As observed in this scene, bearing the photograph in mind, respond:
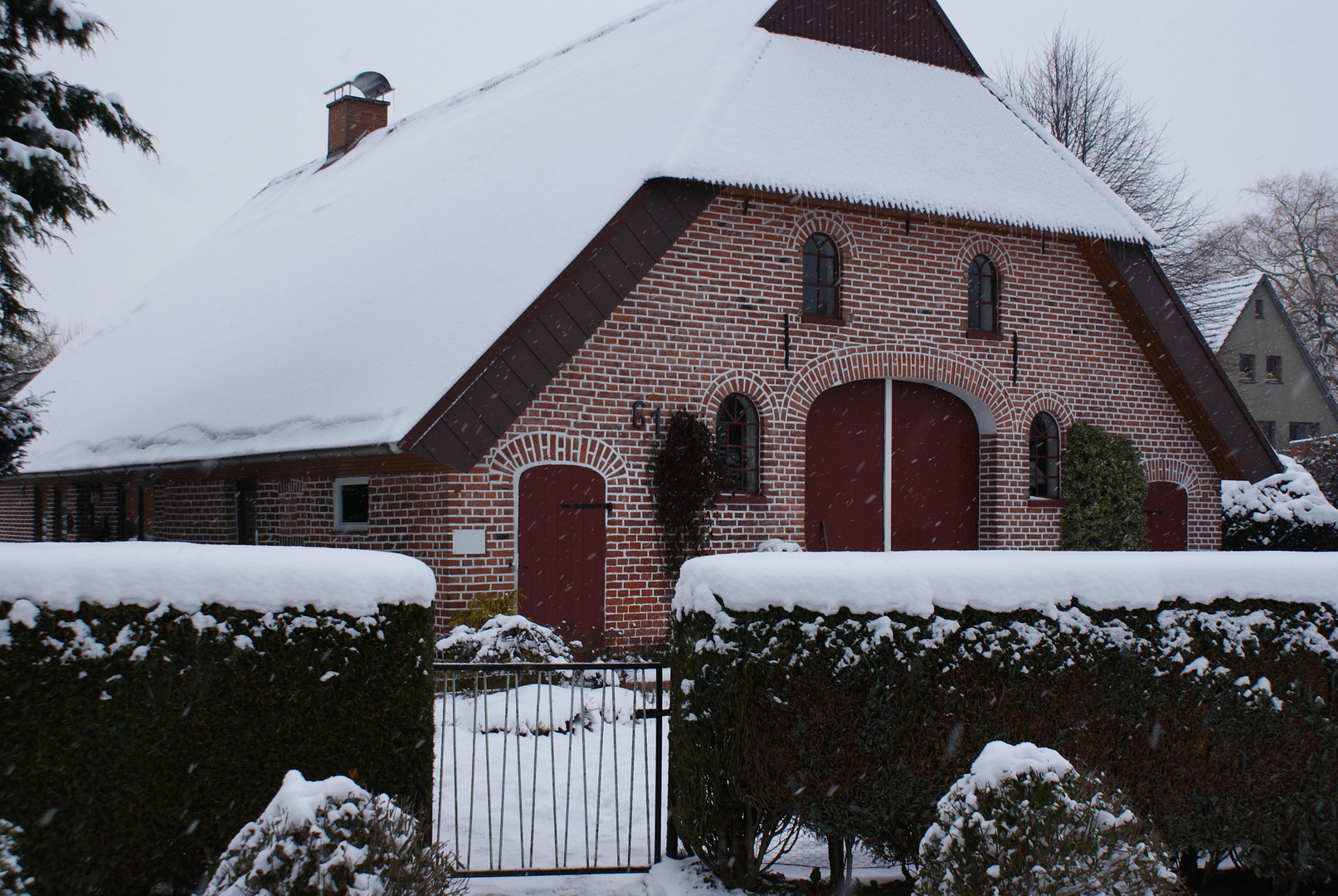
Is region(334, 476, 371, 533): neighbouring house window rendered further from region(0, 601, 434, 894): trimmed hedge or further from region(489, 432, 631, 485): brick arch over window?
region(0, 601, 434, 894): trimmed hedge

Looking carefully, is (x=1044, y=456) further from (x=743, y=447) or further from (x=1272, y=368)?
(x=1272, y=368)

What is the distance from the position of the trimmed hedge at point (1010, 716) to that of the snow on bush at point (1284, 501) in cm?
1478

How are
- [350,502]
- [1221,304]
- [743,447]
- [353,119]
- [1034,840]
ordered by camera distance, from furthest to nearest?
[1221,304], [353,119], [350,502], [743,447], [1034,840]

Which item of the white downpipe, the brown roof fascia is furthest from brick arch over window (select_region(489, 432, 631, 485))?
the brown roof fascia

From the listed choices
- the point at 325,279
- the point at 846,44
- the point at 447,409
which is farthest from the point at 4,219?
the point at 846,44

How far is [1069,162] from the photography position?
15.8 meters

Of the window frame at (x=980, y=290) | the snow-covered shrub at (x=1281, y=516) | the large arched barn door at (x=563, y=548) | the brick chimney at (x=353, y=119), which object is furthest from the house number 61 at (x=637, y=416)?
the brick chimney at (x=353, y=119)

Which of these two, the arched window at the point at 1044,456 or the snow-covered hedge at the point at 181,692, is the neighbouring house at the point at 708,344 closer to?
the arched window at the point at 1044,456

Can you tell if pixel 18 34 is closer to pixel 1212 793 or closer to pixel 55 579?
pixel 55 579

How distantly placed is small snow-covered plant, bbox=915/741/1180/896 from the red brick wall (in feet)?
26.2

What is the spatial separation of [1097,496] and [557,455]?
6941 millimetres

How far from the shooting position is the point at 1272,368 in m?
42.6

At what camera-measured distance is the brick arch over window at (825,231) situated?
1335 centimetres

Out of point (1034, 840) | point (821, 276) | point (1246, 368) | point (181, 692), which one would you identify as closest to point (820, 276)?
point (821, 276)
